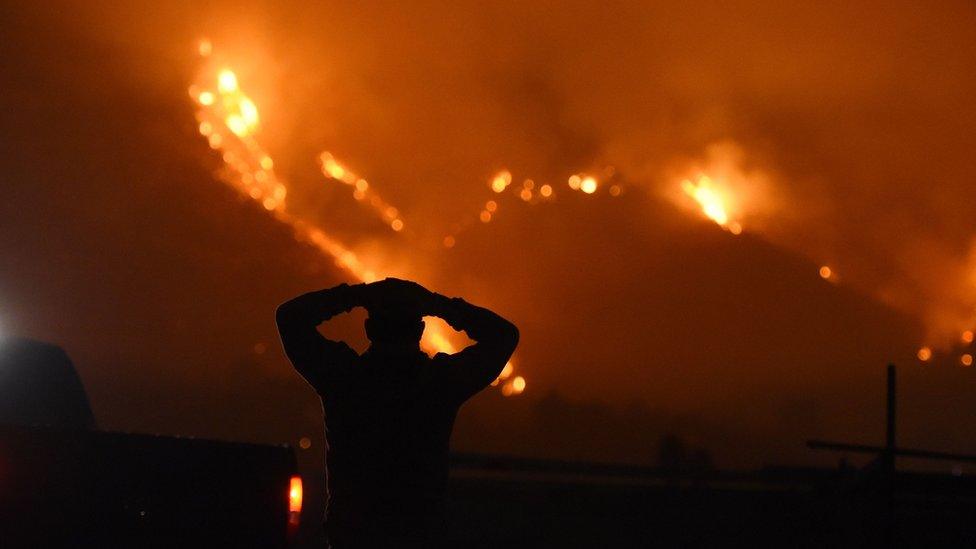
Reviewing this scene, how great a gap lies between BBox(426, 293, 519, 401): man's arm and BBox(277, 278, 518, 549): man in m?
0.02

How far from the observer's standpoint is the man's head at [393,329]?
6.43m

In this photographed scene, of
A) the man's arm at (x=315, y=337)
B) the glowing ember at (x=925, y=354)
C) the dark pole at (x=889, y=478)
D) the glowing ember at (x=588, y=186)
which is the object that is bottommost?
the man's arm at (x=315, y=337)

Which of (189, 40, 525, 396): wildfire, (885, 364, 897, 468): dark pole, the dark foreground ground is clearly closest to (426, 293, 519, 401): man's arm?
(885, 364, 897, 468): dark pole

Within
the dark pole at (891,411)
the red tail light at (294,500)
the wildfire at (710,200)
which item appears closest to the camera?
the red tail light at (294,500)

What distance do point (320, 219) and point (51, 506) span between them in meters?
32.8

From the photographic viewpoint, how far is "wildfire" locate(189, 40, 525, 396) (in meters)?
36.4

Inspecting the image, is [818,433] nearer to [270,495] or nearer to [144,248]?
[144,248]

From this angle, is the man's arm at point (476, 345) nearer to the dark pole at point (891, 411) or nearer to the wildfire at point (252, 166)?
the dark pole at point (891, 411)

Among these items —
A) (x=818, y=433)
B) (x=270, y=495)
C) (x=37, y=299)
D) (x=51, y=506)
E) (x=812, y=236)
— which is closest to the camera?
(x=51, y=506)

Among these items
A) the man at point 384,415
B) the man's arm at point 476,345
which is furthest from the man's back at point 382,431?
the man's arm at point 476,345

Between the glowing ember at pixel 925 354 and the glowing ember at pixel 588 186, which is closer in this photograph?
the glowing ember at pixel 588 186

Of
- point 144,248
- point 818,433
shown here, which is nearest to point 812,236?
point 818,433

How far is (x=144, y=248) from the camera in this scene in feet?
145

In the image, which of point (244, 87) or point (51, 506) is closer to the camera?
point (51, 506)
